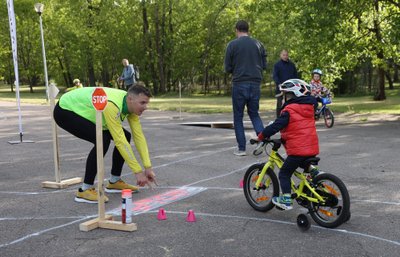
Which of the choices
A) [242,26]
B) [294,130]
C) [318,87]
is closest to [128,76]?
[318,87]

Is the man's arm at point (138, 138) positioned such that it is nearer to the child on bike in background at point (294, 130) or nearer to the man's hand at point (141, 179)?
the man's hand at point (141, 179)

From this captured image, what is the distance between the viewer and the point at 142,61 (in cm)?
4556

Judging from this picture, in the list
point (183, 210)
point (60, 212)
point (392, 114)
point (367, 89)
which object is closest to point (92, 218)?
point (60, 212)

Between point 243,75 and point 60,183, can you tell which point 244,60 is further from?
point 60,183

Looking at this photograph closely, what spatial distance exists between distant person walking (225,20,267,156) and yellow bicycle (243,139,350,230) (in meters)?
3.33

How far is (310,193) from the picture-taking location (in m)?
4.98

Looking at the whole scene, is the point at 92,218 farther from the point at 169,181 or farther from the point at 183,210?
the point at 169,181

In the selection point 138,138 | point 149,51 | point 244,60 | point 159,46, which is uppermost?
point 159,46

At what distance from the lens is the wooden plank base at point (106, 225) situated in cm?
478

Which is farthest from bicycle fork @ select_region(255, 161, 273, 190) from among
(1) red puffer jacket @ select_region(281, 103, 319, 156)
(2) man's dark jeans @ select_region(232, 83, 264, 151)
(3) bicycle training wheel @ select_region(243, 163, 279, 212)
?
(2) man's dark jeans @ select_region(232, 83, 264, 151)

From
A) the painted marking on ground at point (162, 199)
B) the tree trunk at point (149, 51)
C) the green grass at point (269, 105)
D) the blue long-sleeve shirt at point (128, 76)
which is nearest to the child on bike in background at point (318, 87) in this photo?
the green grass at point (269, 105)

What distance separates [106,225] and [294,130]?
2.25 meters

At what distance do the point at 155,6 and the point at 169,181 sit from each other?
37435 millimetres

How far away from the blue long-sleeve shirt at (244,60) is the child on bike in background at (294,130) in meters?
3.80
